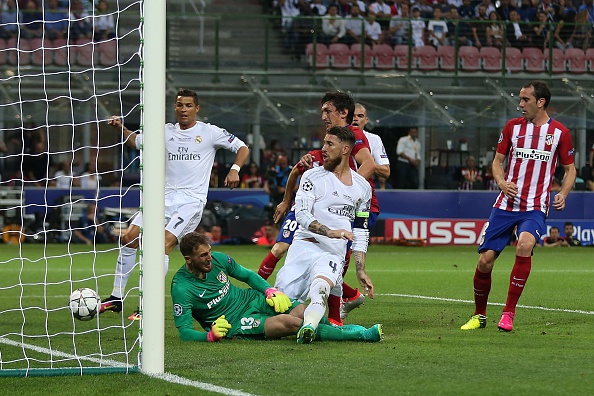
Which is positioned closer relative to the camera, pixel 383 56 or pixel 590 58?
pixel 383 56

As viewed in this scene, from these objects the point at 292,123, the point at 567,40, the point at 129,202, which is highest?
the point at 567,40

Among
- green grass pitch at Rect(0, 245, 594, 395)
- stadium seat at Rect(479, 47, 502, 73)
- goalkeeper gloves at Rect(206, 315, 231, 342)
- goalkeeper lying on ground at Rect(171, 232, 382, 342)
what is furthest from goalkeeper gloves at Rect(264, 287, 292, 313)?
stadium seat at Rect(479, 47, 502, 73)

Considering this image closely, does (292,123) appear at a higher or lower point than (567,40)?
lower

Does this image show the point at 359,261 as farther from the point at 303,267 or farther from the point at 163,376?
the point at 163,376

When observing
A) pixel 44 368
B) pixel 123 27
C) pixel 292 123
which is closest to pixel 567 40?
pixel 292 123

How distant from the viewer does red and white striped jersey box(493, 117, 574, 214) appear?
840 centimetres

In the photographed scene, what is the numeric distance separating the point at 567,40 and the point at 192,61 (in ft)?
31.0

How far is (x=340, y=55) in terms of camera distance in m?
24.2

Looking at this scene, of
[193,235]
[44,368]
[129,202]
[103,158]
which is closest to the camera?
[44,368]

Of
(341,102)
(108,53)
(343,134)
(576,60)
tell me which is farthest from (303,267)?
(576,60)

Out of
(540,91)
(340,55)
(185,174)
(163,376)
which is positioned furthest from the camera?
(340,55)

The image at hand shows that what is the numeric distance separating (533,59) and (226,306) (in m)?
18.9

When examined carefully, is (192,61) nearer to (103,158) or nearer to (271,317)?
(103,158)

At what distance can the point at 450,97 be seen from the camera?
23609 millimetres
